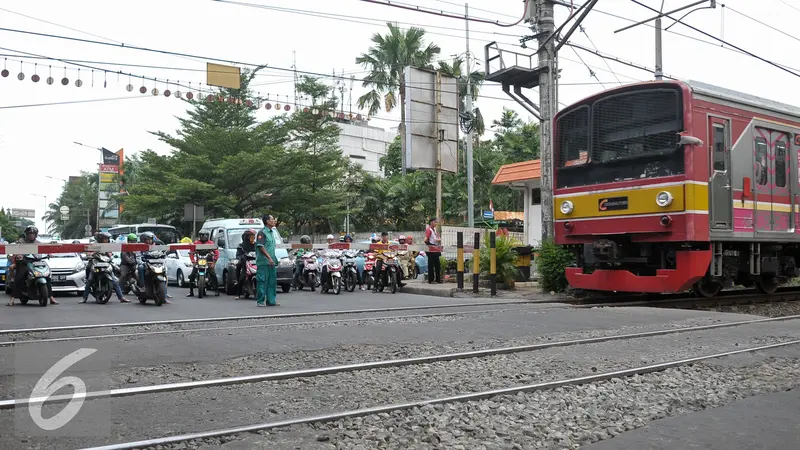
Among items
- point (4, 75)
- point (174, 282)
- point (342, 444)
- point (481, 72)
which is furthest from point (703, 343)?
point (481, 72)

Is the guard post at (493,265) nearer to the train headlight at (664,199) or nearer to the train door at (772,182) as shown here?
the train headlight at (664,199)

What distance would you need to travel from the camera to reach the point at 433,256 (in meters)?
18.6

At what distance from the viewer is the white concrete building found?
6731cm

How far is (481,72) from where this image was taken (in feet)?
112

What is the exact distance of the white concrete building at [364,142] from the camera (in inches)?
2650

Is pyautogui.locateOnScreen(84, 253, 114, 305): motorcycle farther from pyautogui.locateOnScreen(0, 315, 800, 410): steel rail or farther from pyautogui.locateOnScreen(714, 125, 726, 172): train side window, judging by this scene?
pyautogui.locateOnScreen(714, 125, 726, 172): train side window

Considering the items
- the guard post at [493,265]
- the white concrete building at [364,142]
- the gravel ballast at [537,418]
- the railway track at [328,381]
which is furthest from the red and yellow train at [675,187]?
the white concrete building at [364,142]

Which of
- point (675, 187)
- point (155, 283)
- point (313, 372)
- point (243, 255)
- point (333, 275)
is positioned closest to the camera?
point (313, 372)

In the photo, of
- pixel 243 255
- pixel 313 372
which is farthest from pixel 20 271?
pixel 313 372

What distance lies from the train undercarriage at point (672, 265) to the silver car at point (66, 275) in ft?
38.7

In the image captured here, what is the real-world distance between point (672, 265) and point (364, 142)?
59583 mm

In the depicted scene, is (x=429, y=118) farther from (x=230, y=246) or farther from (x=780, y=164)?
(x=780, y=164)

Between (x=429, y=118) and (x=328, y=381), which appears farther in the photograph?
(x=429, y=118)

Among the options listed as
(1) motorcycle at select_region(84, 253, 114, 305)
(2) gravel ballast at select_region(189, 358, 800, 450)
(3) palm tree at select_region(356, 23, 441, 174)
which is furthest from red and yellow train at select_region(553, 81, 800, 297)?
(3) palm tree at select_region(356, 23, 441, 174)
